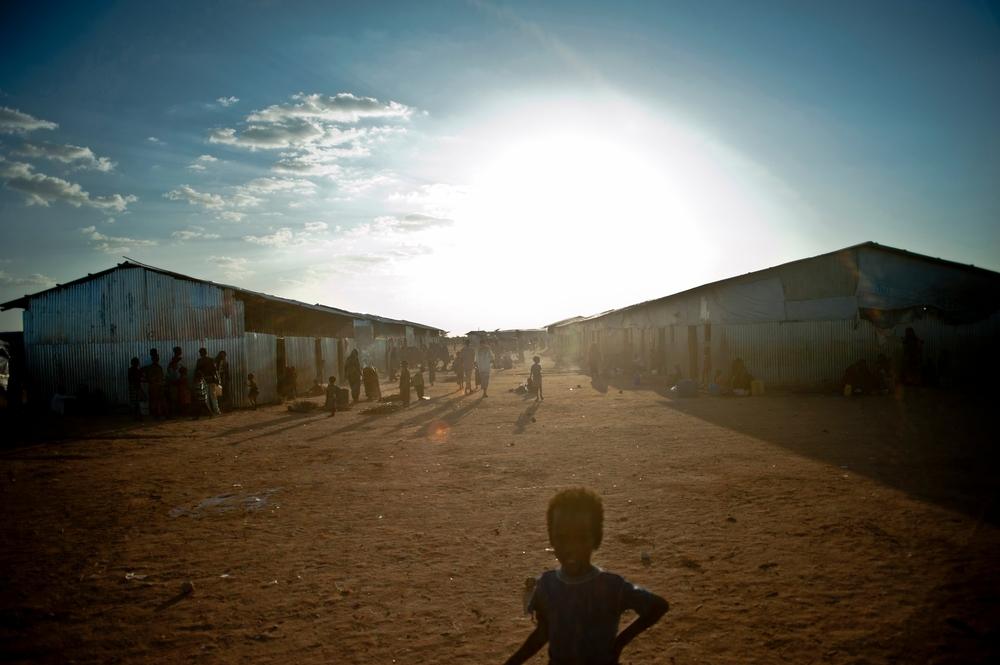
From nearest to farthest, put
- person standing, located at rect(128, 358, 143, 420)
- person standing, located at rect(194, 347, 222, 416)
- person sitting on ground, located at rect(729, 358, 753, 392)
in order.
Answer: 1. person standing, located at rect(128, 358, 143, 420)
2. person standing, located at rect(194, 347, 222, 416)
3. person sitting on ground, located at rect(729, 358, 753, 392)

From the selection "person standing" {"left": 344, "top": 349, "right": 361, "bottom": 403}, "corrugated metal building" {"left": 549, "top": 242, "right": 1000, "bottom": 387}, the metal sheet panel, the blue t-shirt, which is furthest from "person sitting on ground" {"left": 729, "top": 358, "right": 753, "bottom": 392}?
the blue t-shirt

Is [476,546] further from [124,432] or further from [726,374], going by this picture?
[726,374]

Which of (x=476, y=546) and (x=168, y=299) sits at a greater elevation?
(x=168, y=299)

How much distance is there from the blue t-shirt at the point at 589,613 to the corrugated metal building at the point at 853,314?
20.4 meters

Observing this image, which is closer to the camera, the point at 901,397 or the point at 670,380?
the point at 901,397

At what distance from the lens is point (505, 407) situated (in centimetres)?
1848

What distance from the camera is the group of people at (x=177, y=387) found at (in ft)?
59.8

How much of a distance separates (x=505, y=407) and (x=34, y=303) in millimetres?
17041

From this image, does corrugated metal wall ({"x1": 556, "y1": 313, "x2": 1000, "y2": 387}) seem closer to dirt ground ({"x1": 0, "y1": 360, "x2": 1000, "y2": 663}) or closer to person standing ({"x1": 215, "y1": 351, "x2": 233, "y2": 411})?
dirt ground ({"x1": 0, "y1": 360, "x2": 1000, "y2": 663})

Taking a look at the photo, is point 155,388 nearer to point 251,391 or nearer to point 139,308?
point 251,391

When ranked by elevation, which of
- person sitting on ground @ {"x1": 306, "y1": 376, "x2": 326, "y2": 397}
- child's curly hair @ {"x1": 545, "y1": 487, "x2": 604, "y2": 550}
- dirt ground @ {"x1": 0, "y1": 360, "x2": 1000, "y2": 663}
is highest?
child's curly hair @ {"x1": 545, "y1": 487, "x2": 604, "y2": 550}

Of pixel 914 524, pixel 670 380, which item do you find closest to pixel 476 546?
pixel 914 524

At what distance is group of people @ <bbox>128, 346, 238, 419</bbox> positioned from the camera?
18.2m

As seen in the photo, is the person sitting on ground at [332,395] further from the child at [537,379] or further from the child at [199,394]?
the child at [537,379]
